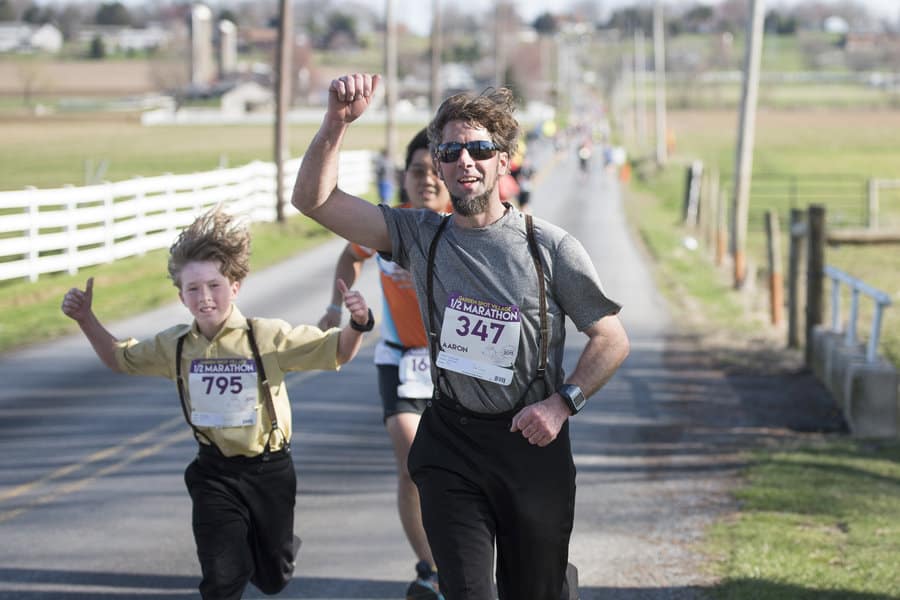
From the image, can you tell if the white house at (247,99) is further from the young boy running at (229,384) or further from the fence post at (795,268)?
the young boy running at (229,384)

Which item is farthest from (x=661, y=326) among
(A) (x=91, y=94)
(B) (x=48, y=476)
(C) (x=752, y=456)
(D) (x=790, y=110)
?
(A) (x=91, y=94)

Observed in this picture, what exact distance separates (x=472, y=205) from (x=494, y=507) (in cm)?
95

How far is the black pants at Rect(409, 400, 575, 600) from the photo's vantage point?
14.5ft

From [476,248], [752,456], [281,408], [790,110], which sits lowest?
[752,456]

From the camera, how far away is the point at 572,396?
14.3 feet

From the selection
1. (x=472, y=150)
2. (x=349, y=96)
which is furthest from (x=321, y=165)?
(x=472, y=150)

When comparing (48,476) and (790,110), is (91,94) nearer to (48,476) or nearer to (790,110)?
(790,110)

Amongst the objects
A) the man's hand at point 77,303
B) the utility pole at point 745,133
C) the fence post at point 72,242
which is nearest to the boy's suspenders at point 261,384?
A: the man's hand at point 77,303

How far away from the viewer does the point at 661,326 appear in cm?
1822

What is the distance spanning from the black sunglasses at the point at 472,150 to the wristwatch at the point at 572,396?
751 mm

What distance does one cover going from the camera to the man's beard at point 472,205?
4391 mm

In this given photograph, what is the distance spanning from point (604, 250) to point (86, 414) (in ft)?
63.4

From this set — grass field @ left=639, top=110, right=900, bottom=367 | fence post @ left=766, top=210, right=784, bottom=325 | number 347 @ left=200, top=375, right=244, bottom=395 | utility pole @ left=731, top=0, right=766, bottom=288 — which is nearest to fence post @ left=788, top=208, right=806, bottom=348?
grass field @ left=639, top=110, right=900, bottom=367

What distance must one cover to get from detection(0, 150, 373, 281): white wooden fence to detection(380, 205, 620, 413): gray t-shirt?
1427 centimetres
